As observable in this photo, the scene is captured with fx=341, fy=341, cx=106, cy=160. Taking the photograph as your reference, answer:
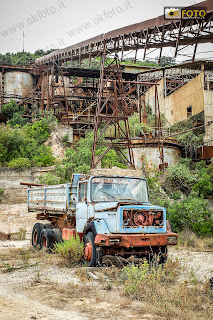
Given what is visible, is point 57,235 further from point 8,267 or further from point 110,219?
point 110,219

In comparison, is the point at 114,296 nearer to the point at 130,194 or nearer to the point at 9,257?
the point at 130,194

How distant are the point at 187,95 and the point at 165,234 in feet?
71.0

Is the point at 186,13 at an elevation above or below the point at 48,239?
above

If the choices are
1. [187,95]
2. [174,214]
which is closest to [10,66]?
[187,95]

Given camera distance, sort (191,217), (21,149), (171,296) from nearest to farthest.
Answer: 1. (171,296)
2. (191,217)
3. (21,149)

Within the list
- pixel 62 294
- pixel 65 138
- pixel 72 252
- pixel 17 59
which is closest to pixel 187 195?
pixel 65 138

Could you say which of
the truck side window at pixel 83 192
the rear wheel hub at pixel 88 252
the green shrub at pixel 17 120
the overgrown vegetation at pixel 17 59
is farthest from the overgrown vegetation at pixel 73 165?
the overgrown vegetation at pixel 17 59

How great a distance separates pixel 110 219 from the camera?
320 inches

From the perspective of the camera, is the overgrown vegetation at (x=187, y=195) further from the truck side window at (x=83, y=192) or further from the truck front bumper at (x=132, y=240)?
the truck front bumper at (x=132, y=240)

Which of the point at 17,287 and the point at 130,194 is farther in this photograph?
the point at 130,194

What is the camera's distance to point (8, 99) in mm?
39688

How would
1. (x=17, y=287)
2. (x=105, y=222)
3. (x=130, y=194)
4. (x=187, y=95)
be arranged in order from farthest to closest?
(x=187, y=95) < (x=130, y=194) < (x=105, y=222) < (x=17, y=287)

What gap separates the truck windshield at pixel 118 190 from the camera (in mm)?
8984

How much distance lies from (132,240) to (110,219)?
729 mm
